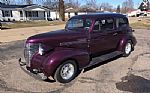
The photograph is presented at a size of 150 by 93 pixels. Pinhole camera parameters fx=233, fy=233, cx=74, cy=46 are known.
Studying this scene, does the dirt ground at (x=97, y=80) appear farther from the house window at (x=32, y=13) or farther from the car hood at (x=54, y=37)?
the house window at (x=32, y=13)

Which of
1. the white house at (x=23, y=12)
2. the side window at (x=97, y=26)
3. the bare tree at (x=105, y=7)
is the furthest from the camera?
the bare tree at (x=105, y=7)

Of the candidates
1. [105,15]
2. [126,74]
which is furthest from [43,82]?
[105,15]

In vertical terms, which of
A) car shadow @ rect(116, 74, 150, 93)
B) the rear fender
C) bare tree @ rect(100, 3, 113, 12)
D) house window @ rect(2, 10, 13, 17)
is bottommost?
car shadow @ rect(116, 74, 150, 93)

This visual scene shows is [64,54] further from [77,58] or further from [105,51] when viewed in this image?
[105,51]

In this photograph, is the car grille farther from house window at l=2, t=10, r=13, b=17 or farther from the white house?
house window at l=2, t=10, r=13, b=17

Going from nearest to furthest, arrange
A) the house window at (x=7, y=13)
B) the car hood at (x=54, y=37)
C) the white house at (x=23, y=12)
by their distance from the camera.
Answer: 1. the car hood at (x=54, y=37)
2. the house window at (x=7, y=13)
3. the white house at (x=23, y=12)

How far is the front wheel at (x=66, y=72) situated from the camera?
6633mm

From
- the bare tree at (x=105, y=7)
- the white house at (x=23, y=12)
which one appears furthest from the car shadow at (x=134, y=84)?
the bare tree at (x=105, y=7)

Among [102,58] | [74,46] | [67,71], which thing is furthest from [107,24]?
[67,71]

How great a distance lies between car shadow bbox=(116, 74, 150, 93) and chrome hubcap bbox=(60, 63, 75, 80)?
55.9 inches

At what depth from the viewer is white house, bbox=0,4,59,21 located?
5628 cm

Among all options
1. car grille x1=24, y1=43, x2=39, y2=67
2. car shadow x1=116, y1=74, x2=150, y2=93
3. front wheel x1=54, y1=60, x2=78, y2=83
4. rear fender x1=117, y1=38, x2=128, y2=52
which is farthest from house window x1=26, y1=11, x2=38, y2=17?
car shadow x1=116, y1=74, x2=150, y2=93

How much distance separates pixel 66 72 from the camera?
691 centimetres

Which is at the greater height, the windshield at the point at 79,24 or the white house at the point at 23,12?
the white house at the point at 23,12
